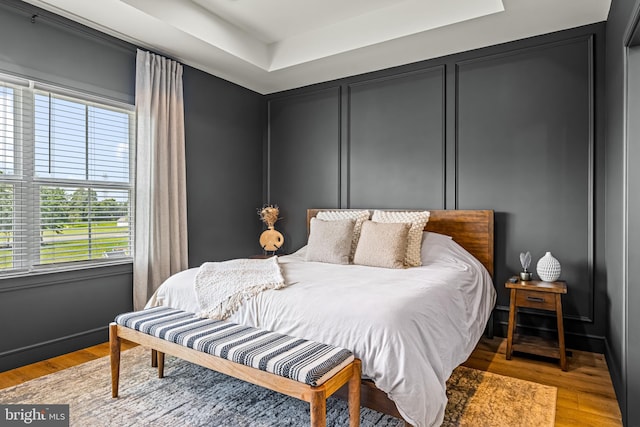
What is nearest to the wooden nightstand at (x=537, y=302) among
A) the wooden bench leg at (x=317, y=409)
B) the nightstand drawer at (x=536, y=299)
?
the nightstand drawer at (x=536, y=299)

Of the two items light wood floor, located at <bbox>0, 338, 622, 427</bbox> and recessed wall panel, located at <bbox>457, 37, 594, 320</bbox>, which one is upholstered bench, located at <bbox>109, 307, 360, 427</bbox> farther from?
recessed wall panel, located at <bbox>457, 37, 594, 320</bbox>

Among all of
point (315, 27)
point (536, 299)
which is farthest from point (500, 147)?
point (315, 27)

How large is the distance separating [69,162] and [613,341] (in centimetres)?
416

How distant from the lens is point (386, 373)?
1729 mm

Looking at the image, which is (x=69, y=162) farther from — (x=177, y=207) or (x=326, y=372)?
(x=326, y=372)

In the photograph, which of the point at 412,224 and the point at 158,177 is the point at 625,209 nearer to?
the point at 412,224

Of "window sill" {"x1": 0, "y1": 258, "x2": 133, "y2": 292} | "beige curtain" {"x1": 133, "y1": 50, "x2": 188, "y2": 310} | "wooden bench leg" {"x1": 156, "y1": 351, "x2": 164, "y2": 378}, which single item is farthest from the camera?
"beige curtain" {"x1": 133, "y1": 50, "x2": 188, "y2": 310}

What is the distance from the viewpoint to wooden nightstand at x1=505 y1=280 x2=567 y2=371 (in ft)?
9.14

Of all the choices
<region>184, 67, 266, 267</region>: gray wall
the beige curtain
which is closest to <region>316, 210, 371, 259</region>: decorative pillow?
<region>184, 67, 266, 267</region>: gray wall

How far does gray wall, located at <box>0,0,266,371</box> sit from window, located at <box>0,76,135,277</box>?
13 centimetres

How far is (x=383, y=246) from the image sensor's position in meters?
3.11

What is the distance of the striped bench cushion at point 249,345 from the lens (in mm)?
1641

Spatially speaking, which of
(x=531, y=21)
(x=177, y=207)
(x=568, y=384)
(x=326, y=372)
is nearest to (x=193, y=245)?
(x=177, y=207)

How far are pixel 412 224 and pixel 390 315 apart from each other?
1.66 meters
